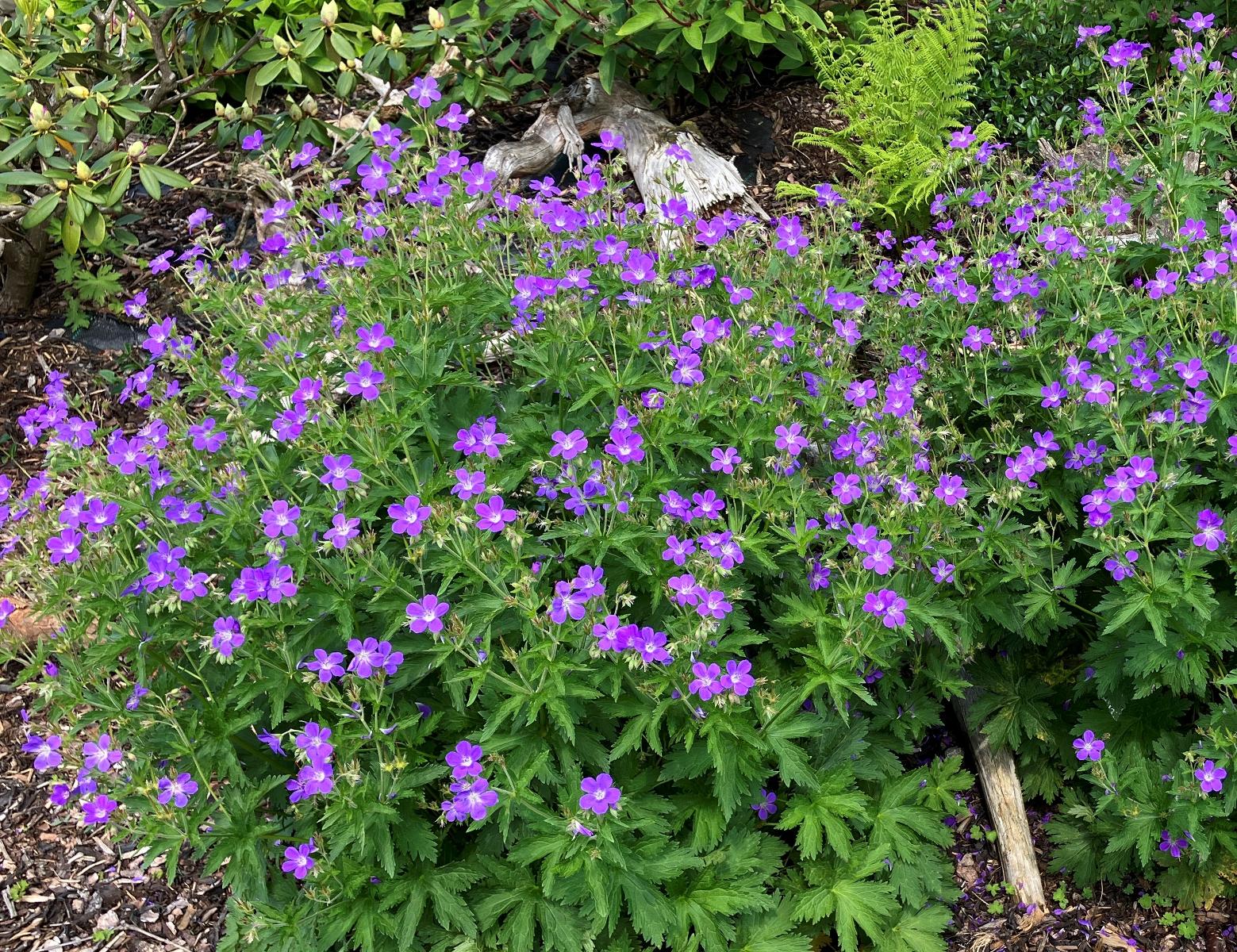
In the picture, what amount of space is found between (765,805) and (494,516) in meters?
1.48

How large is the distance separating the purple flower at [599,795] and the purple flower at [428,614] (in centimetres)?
61

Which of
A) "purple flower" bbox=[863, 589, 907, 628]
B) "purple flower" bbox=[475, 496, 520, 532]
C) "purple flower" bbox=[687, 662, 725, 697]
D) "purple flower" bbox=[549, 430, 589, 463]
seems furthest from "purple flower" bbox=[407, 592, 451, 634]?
"purple flower" bbox=[863, 589, 907, 628]

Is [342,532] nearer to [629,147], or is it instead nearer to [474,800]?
[474,800]

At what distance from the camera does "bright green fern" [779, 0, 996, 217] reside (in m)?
6.08

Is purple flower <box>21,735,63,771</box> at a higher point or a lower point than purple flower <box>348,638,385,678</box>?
lower

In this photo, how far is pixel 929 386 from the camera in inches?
179

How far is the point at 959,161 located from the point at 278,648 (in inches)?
143

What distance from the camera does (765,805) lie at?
12.6 ft

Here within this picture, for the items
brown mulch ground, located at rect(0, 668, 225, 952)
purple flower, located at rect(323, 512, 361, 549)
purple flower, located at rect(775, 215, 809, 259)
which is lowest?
brown mulch ground, located at rect(0, 668, 225, 952)

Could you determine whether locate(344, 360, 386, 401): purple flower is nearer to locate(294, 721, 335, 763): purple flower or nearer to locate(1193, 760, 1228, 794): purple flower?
locate(294, 721, 335, 763): purple flower

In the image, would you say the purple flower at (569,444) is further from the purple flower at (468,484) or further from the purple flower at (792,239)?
the purple flower at (792,239)

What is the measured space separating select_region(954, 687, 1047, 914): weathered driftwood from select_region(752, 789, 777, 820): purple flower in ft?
3.16

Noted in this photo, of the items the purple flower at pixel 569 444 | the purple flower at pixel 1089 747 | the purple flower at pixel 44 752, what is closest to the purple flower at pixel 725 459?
the purple flower at pixel 569 444

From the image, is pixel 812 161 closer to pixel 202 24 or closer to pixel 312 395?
pixel 202 24
